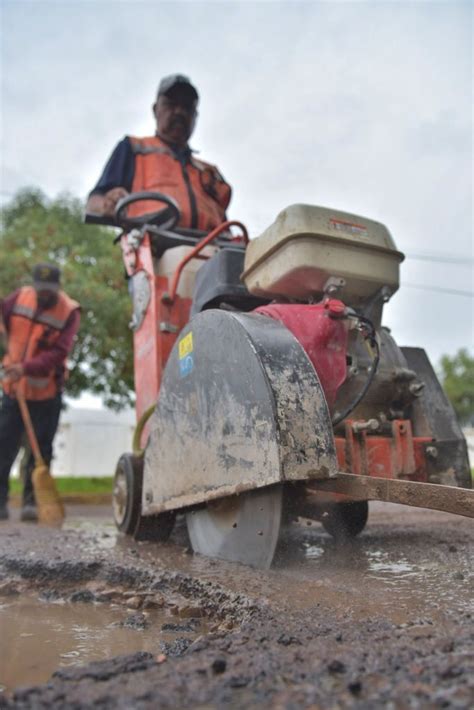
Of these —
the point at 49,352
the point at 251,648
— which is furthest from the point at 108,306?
the point at 251,648

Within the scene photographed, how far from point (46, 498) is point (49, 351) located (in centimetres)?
120

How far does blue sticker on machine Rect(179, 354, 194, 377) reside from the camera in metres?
2.54

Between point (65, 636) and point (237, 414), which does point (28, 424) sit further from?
point (65, 636)

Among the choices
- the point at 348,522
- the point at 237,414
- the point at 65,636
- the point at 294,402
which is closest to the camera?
the point at 65,636

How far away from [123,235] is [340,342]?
1898 mm

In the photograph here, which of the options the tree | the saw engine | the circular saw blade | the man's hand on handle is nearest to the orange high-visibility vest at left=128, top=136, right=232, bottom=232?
the man's hand on handle

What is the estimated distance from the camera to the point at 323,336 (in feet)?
7.66

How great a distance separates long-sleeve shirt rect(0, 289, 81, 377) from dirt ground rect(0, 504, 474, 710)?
2.06m

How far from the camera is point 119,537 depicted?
10.9 ft

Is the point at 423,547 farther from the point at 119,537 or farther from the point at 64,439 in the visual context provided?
the point at 64,439

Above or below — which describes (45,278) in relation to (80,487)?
above

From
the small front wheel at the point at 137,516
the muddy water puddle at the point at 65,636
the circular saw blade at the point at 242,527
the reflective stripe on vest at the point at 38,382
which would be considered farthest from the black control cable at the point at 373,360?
the reflective stripe on vest at the point at 38,382

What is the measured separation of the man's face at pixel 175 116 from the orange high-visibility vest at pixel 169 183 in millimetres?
95

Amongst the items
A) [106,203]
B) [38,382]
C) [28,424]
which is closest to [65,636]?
[106,203]
